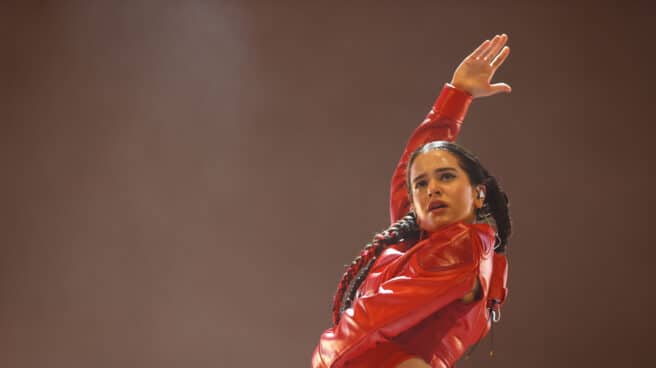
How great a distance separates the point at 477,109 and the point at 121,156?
52.0 inches

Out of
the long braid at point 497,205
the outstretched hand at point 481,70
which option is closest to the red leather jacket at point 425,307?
the long braid at point 497,205

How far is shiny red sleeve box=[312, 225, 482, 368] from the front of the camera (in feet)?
3.52

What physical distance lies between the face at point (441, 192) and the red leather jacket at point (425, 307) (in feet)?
0.13

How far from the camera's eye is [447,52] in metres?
2.47

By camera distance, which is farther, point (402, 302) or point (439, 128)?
point (439, 128)

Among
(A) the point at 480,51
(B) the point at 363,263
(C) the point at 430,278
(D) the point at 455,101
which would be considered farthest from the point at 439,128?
(C) the point at 430,278

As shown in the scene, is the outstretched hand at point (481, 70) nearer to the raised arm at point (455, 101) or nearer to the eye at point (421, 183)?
the raised arm at point (455, 101)

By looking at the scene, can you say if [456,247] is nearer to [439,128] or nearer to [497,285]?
[497,285]

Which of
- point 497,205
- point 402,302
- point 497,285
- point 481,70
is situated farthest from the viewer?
point 481,70

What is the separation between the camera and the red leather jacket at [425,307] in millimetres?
1075

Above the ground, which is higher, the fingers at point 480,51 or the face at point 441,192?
the fingers at point 480,51

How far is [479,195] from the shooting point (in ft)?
4.16

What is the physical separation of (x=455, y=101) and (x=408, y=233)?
0.32m

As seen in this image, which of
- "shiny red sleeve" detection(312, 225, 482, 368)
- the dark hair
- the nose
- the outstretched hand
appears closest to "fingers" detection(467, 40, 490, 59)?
the outstretched hand
